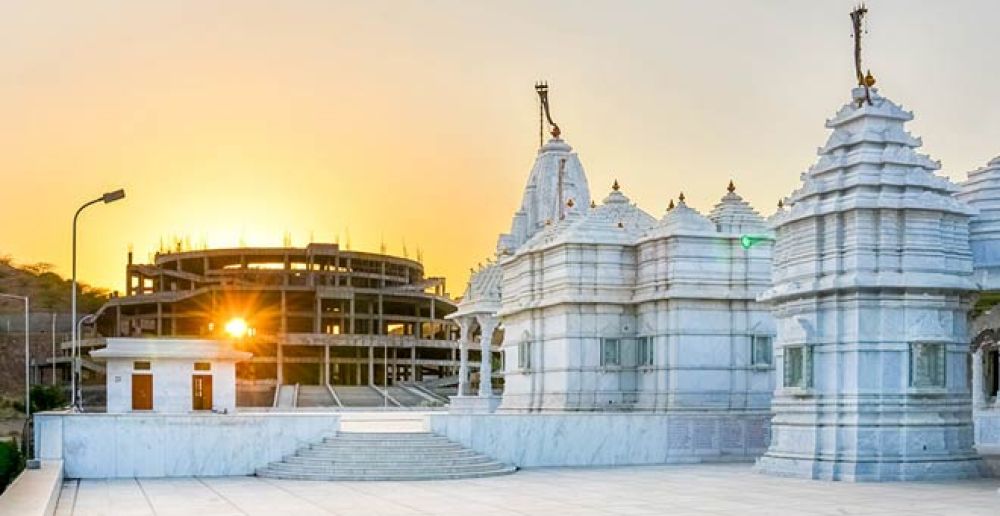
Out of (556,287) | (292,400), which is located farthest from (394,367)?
(556,287)

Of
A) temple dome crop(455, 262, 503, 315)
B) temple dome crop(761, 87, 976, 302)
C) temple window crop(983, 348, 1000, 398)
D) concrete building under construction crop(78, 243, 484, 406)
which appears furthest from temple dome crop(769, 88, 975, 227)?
concrete building under construction crop(78, 243, 484, 406)

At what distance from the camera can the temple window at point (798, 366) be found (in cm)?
2486

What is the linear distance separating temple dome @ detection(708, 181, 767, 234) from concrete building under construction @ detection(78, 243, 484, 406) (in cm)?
5319

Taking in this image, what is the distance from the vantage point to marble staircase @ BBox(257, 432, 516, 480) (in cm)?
2497

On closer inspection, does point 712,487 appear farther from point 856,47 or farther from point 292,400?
point 292,400

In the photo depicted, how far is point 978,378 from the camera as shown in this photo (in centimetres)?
3450

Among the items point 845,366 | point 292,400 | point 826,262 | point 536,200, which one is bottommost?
point 292,400

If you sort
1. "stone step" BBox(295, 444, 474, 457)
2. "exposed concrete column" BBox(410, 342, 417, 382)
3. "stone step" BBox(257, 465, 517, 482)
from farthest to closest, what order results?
1. "exposed concrete column" BBox(410, 342, 417, 382)
2. "stone step" BBox(295, 444, 474, 457)
3. "stone step" BBox(257, 465, 517, 482)

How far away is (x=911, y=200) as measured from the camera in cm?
2436

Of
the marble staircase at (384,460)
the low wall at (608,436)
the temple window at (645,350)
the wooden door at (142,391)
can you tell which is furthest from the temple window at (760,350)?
the wooden door at (142,391)

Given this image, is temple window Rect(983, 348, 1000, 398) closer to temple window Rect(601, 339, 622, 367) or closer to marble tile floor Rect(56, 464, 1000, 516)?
temple window Rect(601, 339, 622, 367)

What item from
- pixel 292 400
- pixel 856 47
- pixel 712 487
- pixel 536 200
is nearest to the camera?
pixel 712 487

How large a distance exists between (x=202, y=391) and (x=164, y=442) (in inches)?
308

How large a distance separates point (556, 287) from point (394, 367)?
2509 inches
